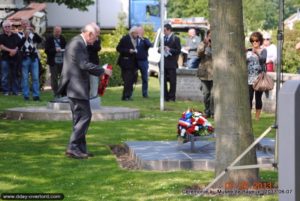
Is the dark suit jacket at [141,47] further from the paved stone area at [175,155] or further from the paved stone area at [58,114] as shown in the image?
the paved stone area at [175,155]

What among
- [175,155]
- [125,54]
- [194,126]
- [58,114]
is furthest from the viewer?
[125,54]

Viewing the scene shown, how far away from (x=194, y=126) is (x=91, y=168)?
1.55 m

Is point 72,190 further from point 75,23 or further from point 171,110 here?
point 75,23

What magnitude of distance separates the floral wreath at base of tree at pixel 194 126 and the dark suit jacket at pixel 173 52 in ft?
32.6

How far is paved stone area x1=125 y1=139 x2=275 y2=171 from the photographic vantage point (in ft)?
33.6

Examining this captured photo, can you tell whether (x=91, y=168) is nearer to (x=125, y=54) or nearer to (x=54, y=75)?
(x=125, y=54)

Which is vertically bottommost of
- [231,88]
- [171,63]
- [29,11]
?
[171,63]

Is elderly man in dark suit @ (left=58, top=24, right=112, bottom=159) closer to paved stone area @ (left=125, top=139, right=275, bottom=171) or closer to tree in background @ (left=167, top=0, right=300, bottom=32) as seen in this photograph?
paved stone area @ (left=125, top=139, right=275, bottom=171)

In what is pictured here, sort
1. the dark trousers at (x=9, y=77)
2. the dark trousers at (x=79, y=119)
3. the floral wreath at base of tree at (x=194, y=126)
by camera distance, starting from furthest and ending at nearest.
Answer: the dark trousers at (x=9, y=77) < the dark trousers at (x=79, y=119) < the floral wreath at base of tree at (x=194, y=126)

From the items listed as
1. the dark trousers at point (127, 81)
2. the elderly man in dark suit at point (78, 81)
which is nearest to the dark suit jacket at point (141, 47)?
the dark trousers at point (127, 81)

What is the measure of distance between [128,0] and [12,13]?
12917 millimetres

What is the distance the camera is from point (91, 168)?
1042 cm

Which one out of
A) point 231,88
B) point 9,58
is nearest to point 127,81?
point 9,58

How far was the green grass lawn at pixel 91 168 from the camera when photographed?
8.85 metres
